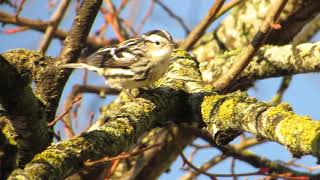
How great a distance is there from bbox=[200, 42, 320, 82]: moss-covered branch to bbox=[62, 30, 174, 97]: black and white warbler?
348 millimetres

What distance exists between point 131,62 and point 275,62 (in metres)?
1.02

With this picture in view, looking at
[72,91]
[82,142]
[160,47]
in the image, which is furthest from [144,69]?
[82,142]

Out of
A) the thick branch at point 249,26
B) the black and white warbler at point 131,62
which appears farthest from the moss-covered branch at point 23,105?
the thick branch at point 249,26

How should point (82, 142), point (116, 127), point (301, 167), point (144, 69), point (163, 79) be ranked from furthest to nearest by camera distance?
point (301, 167) < point (144, 69) < point (163, 79) < point (116, 127) < point (82, 142)

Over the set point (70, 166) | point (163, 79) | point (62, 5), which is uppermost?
point (62, 5)

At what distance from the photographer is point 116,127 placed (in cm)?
294

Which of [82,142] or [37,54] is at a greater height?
[37,54]

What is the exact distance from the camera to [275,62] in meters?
4.23

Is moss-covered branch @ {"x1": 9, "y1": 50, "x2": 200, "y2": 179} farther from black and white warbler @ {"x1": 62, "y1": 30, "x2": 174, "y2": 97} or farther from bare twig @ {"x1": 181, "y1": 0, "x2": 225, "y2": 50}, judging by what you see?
bare twig @ {"x1": 181, "y1": 0, "x2": 225, "y2": 50}

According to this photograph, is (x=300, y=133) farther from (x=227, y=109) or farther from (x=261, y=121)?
(x=227, y=109)

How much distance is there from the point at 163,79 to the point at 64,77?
0.83 m

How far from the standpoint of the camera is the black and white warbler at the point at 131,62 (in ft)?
14.3

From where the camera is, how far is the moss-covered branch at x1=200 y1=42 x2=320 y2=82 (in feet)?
13.4

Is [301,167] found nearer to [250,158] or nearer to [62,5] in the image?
[250,158]
